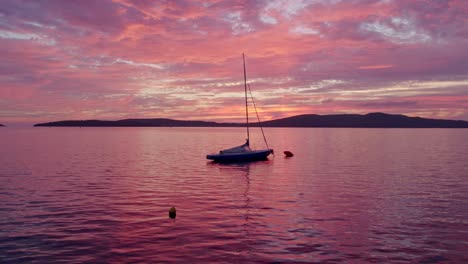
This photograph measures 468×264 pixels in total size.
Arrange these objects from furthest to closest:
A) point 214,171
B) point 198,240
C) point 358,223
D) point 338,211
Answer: point 214,171 → point 338,211 → point 358,223 → point 198,240

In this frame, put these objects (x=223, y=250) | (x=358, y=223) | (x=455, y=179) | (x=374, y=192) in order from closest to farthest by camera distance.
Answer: (x=223, y=250)
(x=358, y=223)
(x=374, y=192)
(x=455, y=179)

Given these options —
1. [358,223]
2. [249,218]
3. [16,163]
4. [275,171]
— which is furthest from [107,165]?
[358,223]

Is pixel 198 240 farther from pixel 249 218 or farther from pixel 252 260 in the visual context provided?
pixel 249 218

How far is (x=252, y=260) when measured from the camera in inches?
688

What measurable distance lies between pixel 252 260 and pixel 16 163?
5176cm

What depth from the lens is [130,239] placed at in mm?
20297

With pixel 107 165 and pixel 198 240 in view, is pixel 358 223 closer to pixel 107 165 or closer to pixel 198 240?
pixel 198 240

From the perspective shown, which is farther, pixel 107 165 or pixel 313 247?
pixel 107 165

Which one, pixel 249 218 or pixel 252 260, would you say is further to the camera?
pixel 249 218

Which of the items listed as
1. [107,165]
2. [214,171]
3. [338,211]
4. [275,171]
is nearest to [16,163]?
[107,165]

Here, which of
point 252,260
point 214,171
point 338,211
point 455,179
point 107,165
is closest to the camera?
point 252,260

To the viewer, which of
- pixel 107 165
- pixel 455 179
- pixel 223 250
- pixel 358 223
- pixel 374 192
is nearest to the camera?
pixel 223 250

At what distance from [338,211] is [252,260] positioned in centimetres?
1181

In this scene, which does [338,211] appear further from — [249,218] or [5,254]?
[5,254]
